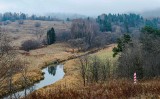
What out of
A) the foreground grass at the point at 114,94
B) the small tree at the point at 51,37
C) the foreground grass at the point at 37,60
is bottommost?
the foreground grass at the point at 37,60

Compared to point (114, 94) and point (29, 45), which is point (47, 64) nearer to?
point (29, 45)

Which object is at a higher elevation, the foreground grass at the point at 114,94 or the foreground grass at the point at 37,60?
the foreground grass at the point at 114,94

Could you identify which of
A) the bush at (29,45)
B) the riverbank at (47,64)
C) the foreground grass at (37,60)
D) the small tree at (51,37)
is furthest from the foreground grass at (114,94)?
the small tree at (51,37)

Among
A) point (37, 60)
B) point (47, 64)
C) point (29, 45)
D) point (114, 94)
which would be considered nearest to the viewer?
point (114, 94)

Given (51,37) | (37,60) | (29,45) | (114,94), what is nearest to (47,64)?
(37,60)

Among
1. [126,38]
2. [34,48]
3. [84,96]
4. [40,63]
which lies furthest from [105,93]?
[34,48]

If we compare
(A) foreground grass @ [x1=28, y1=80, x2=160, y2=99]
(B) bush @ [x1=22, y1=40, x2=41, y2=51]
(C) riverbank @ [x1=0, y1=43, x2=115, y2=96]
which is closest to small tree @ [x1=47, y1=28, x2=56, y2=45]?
(C) riverbank @ [x1=0, y1=43, x2=115, y2=96]

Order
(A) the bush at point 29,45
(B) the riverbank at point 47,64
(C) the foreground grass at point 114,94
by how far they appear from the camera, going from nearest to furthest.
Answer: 1. (C) the foreground grass at point 114,94
2. (B) the riverbank at point 47,64
3. (A) the bush at point 29,45

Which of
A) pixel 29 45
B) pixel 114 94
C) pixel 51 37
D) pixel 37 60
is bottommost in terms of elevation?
pixel 37 60

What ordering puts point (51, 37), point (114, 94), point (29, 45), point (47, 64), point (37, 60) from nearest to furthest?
point (114, 94) → point (47, 64) → point (37, 60) → point (29, 45) → point (51, 37)

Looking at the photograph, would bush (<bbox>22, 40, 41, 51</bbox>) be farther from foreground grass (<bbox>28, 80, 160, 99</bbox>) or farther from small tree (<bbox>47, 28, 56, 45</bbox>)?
foreground grass (<bbox>28, 80, 160, 99</bbox>)

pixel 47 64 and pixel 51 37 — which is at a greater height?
pixel 51 37

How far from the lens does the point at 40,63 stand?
100938 millimetres

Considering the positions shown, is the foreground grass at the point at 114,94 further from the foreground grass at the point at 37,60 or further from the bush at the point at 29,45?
the bush at the point at 29,45
